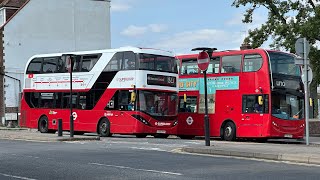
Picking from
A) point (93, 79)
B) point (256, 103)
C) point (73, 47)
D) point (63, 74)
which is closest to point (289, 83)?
point (256, 103)

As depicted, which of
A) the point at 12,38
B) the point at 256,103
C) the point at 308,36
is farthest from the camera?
the point at 12,38

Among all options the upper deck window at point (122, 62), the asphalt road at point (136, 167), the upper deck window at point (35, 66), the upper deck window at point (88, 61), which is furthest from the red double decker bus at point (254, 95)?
the upper deck window at point (35, 66)

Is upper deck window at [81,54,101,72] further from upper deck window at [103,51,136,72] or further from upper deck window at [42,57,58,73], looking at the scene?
upper deck window at [42,57,58,73]

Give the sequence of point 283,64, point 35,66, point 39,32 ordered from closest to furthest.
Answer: point 283,64 → point 35,66 → point 39,32

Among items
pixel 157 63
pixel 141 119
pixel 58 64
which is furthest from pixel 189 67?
pixel 58 64

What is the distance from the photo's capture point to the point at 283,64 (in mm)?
26000

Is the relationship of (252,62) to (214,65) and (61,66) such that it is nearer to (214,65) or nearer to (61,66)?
(214,65)

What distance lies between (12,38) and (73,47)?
19.9 feet

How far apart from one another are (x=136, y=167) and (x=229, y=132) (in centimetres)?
1375

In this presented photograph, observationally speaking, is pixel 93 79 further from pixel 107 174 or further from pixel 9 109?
pixel 9 109

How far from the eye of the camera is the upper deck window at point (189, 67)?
29173 mm

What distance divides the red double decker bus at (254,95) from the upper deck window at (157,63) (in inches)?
61.8

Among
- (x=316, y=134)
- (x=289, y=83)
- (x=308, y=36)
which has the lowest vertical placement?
(x=316, y=134)

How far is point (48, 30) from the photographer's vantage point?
54.2m
